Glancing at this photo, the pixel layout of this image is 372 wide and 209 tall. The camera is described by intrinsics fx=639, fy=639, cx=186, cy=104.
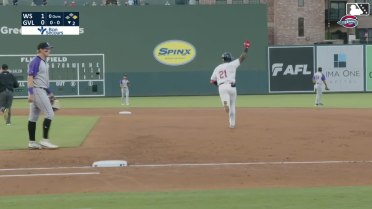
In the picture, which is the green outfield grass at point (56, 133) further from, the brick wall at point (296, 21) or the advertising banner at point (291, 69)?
the brick wall at point (296, 21)

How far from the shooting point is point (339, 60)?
50500mm

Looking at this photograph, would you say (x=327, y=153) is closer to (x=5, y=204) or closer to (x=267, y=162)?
(x=267, y=162)

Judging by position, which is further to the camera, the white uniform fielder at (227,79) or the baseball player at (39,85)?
the white uniform fielder at (227,79)

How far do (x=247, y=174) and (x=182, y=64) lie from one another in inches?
1574

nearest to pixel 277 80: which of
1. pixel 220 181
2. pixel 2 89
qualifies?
pixel 2 89

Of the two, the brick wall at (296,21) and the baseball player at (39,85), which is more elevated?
the brick wall at (296,21)

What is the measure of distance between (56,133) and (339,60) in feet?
121

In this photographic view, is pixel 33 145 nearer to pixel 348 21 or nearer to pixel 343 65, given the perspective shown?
pixel 343 65

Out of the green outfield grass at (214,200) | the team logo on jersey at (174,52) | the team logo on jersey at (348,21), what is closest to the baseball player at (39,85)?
the green outfield grass at (214,200)
